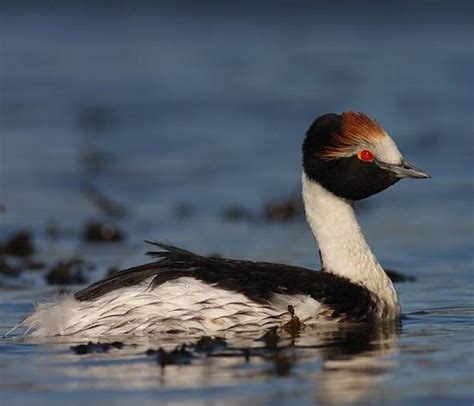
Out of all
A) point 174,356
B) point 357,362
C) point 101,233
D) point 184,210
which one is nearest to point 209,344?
point 174,356

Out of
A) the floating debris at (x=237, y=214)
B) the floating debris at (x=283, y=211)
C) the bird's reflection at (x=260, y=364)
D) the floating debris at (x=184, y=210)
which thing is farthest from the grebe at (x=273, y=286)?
the floating debris at (x=184, y=210)

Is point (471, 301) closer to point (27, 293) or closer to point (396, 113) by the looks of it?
point (27, 293)

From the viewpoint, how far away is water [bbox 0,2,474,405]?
991cm

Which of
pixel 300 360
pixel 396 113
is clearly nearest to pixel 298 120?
pixel 396 113

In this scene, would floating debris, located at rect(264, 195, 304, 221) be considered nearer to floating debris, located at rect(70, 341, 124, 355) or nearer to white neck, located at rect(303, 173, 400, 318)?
white neck, located at rect(303, 173, 400, 318)

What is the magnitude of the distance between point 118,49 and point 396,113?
11.7 meters

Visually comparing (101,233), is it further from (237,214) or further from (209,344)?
(209,344)

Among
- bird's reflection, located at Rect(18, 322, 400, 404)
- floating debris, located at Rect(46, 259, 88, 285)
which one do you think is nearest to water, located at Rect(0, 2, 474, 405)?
bird's reflection, located at Rect(18, 322, 400, 404)

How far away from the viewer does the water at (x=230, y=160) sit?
991cm

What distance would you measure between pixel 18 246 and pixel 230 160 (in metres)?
7.07

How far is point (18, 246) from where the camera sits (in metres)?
16.6

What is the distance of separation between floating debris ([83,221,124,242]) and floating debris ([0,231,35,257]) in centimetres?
80

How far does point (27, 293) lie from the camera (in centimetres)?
1418

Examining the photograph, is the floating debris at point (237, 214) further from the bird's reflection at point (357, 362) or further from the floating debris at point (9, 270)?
the bird's reflection at point (357, 362)
